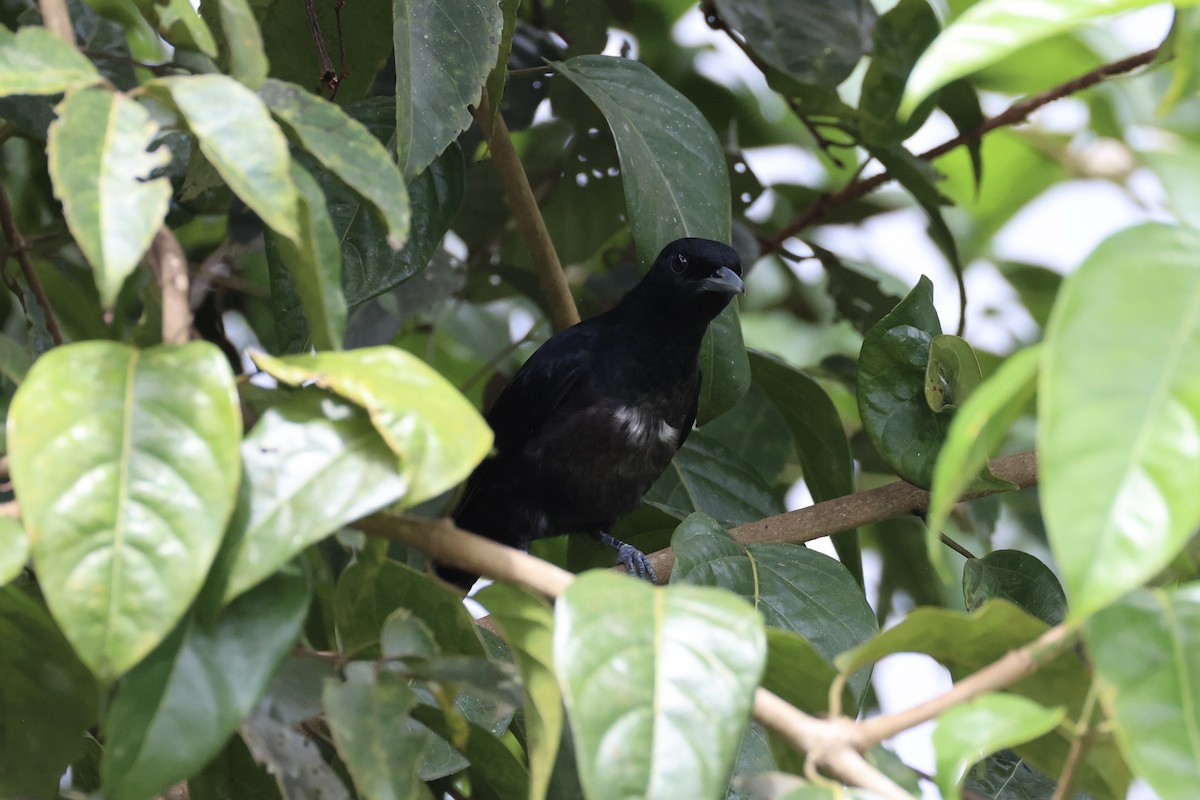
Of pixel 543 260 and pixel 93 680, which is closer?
pixel 93 680

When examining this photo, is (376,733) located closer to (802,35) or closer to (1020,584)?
(1020,584)

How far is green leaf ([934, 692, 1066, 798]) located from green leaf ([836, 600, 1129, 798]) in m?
0.14

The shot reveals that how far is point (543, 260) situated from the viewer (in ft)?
8.04

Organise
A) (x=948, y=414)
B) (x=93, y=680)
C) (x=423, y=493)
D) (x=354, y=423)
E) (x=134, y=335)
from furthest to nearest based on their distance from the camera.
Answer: (x=948, y=414)
(x=134, y=335)
(x=93, y=680)
(x=354, y=423)
(x=423, y=493)

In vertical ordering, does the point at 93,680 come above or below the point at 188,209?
above

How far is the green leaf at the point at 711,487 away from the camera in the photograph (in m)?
2.50

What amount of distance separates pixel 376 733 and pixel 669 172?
1234 mm

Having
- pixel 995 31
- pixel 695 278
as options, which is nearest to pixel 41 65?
pixel 995 31

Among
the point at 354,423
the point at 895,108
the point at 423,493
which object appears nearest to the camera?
the point at 423,493

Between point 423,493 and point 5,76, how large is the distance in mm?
495

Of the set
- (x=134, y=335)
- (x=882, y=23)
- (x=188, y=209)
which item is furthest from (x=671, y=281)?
(x=134, y=335)

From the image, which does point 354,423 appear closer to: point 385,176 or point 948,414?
point 385,176

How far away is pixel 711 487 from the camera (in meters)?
2.67

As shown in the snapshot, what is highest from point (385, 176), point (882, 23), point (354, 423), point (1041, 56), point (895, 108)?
point (385, 176)
